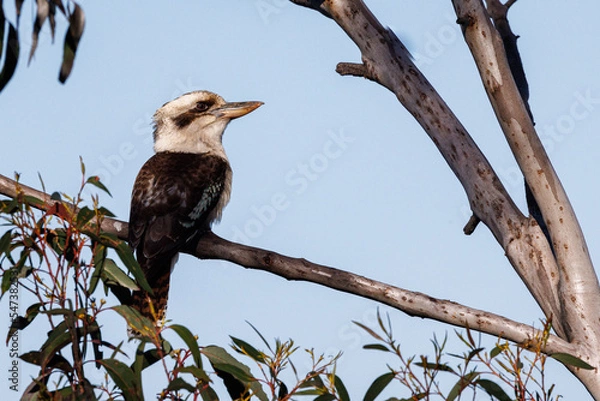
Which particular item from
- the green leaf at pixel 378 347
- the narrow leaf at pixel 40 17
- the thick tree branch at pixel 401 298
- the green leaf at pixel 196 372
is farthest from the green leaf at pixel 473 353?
the narrow leaf at pixel 40 17

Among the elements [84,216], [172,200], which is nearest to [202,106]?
[172,200]

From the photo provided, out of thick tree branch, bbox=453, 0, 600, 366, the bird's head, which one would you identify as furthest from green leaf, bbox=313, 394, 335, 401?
the bird's head

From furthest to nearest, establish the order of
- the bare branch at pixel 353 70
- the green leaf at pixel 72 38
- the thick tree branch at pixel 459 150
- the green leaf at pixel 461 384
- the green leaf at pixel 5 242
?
the bare branch at pixel 353 70 < the thick tree branch at pixel 459 150 < the green leaf at pixel 72 38 < the green leaf at pixel 5 242 < the green leaf at pixel 461 384

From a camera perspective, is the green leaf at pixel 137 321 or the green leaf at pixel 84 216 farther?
the green leaf at pixel 84 216

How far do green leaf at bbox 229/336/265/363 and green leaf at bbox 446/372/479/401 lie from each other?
44 cm

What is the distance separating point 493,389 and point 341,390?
0.41 meters

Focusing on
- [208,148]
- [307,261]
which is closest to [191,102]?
[208,148]

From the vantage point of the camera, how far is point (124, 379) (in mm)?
2170

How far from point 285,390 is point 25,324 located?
26.8 inches

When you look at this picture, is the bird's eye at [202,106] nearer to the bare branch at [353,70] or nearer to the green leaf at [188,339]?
the bare branch at [353,70]

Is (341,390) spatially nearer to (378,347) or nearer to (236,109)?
(378,347)

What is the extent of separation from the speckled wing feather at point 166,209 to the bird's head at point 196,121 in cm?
30

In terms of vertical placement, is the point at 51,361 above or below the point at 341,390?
above

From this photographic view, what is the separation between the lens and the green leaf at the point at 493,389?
2393 millimetres
